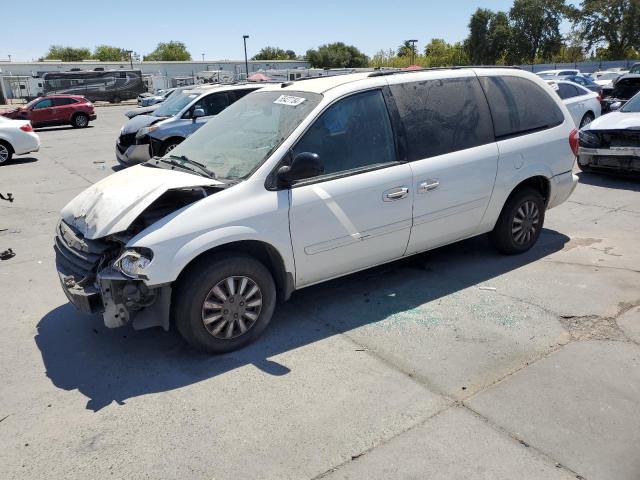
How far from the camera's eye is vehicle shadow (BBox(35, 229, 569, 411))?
3.70m

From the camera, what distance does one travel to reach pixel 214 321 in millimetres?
3822

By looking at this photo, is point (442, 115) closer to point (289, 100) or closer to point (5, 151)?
point (289, 100)

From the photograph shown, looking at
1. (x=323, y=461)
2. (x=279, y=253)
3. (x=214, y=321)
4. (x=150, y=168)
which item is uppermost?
(x=150, y=168)

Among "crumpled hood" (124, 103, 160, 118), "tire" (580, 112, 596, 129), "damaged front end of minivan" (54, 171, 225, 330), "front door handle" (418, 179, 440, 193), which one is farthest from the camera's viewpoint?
"crumpled hood" (124, 103, 160, 118)

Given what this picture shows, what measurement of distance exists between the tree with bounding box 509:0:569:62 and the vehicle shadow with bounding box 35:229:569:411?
216 feet

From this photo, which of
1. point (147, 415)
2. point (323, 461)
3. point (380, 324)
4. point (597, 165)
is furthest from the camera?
point (597, 165)

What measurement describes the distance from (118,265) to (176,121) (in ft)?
26.7

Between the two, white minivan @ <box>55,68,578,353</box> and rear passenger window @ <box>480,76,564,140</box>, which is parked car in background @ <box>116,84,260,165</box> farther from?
rear passenger window @ <box>480,76,564,140</box>

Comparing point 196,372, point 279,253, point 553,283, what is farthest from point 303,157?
point 553,283

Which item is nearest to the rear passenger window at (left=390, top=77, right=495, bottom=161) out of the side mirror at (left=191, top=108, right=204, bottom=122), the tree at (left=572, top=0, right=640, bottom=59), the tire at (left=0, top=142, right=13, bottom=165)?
the side mirror at (left=191, top=108, right=204, bottom=122)

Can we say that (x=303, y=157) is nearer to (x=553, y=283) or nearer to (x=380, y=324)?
(x=380, y=324)

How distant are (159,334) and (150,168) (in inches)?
56.4

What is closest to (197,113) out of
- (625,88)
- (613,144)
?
(613,144)

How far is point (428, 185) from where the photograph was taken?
4559 millimetres
